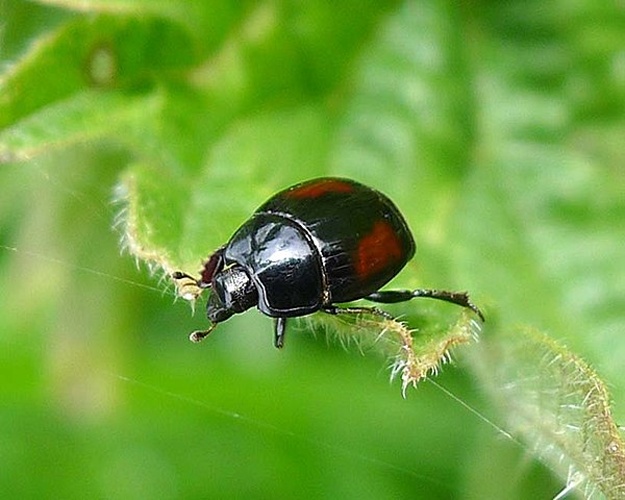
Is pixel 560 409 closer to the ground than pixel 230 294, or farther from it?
farther from it

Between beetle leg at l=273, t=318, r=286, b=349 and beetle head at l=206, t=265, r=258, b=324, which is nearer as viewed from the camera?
beetle head at l=206, t=265, r=258, b=324

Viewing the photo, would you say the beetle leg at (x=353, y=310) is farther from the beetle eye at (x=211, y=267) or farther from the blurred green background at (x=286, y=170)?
the beetle eye at (x=211, y=267)

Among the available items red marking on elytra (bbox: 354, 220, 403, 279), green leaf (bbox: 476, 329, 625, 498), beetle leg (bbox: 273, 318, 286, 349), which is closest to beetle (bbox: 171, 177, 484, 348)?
red marking on elytra (bbox: 354, 220, 403, 279)

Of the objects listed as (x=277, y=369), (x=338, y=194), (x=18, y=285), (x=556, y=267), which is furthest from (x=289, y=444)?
(x=338, y=194)

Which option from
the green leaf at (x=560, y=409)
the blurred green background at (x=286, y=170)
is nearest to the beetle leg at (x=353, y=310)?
the blurred green background at (x=286, y=170)

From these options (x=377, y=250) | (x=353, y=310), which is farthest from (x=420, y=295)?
(x=353, y=310)

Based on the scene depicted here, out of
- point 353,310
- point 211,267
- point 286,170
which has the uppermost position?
point 286,170

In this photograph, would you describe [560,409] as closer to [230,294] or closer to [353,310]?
[353,310]

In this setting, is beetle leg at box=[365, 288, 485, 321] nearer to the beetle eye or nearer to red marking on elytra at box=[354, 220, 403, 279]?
red marking on elytra at box=[354, 220, 403, 279]

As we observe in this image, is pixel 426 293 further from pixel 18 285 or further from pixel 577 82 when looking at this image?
pixel 18 285
